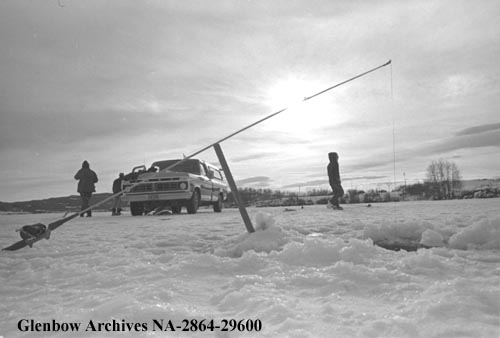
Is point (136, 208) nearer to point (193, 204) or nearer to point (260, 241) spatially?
point (193, 204)

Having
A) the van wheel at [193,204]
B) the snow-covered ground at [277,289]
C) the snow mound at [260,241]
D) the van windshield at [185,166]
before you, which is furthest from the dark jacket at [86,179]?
the snow mound at [260,241]

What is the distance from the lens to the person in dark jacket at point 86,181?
12117 mm

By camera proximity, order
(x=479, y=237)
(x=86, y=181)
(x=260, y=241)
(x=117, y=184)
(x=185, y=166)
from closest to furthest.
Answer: (x=479, y=237)
(x=260, y=241)
(x=86, y=181)
(x=185, y=166)
(x=117, y=184)

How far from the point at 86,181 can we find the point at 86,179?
0.07 metres

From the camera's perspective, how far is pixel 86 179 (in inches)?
480

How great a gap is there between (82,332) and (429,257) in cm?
263

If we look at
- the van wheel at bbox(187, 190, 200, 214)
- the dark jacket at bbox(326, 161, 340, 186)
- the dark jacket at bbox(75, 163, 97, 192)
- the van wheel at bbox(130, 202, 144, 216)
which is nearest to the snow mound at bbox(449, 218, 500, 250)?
the dark jacket at bbox(326, 161, 340, 186)

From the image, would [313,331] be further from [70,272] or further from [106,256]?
[106,256]

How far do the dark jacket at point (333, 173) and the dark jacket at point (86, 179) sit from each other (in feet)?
27.1

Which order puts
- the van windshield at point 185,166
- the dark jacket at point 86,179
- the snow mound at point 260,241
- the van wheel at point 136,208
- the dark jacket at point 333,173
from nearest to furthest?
the snow mound at point 260,241, the dark jacket at point 333,173, the dark jacket at point 86,179, the van wheel at point 136,208, the van windshield at point 185,166

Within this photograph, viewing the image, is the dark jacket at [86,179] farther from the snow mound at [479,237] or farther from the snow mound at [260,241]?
the snow mound at [479,237]

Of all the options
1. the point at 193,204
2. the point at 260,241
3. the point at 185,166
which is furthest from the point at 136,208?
the point at 260,241

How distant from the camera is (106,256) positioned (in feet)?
12.2

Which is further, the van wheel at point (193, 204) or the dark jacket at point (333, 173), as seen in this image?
the van wheel at point (193, 204)
